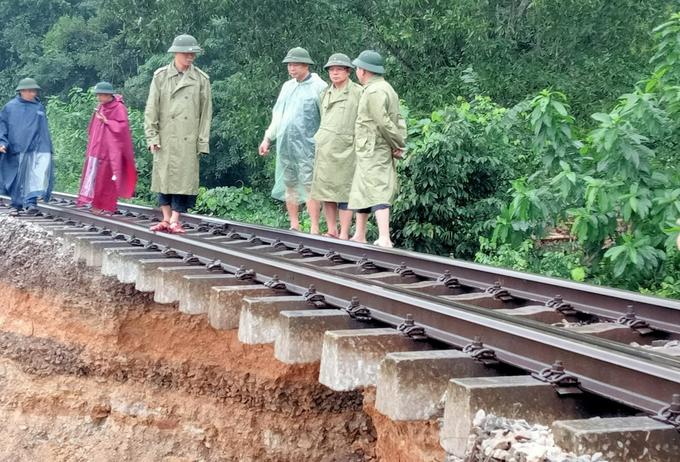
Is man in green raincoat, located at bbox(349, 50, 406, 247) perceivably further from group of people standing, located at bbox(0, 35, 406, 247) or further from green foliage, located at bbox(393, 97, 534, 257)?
green foliage, located at bbox(393, 97, 534, 257)

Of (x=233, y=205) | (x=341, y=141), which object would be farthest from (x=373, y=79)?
(x=233, y=205)

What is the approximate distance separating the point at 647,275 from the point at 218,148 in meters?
13.3

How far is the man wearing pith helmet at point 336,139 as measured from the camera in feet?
24.4

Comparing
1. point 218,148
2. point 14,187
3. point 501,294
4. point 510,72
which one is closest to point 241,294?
point 501,294

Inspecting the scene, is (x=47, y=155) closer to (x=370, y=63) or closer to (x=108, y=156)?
(x=108, y=156)

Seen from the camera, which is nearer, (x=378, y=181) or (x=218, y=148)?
(x=378, y=181)

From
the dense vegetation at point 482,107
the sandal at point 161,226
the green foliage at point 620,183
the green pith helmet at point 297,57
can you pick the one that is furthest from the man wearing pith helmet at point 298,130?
the green foliage at point 620,183

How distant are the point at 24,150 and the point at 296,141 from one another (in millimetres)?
3373

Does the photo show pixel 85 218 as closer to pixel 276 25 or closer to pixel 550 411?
pixel 550 411

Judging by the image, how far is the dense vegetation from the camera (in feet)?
21.1

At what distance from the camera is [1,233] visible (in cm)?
741

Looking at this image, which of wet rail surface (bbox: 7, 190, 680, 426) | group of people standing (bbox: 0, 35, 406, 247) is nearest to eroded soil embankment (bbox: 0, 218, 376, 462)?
wet rail surface (bbox: 7, 190, 680, 426)

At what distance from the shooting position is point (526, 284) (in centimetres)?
459

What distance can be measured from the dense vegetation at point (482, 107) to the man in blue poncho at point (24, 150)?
3.94 m
